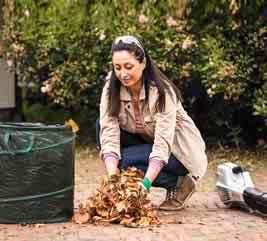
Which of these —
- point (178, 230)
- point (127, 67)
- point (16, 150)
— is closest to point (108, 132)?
point (127, 67)

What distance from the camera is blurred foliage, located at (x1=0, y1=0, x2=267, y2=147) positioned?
32.6 feet

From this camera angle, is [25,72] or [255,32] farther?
[25,72]

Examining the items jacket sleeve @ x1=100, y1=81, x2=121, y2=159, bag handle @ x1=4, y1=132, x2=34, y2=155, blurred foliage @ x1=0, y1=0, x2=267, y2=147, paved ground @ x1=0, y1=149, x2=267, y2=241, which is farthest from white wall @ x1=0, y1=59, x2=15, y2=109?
bag handle @ x1=4, y1=132, x2=34, y2=155

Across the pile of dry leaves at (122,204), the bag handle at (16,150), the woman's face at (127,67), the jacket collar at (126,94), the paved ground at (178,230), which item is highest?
the woman's face at (127,67)

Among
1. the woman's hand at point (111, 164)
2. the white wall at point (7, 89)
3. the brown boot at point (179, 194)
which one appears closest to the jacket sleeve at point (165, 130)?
the woman's hand at point (111, 164)

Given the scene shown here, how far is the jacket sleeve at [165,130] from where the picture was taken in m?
5.82

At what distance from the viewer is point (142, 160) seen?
20.0 ft

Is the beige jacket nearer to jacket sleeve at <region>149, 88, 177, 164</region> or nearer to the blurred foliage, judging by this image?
jacket sleeve at <region>149, 88, 177, 164</region>

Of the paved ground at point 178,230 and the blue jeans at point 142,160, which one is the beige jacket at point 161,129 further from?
the paved ground at point 178,230

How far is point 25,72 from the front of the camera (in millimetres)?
11602

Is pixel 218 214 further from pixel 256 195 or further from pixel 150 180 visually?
pixel 150 180

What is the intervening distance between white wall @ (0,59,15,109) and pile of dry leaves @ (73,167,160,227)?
8015 mm

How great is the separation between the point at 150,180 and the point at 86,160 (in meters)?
5.01

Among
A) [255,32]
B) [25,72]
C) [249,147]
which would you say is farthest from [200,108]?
[25,72]
